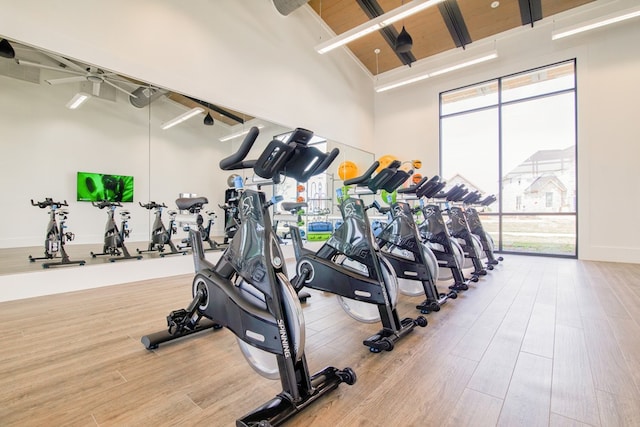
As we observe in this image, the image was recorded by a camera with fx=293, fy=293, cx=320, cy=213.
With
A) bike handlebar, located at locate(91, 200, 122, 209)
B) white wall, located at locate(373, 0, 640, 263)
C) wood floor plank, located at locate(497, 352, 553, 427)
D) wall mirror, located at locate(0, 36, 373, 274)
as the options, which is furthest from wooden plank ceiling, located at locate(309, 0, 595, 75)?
wood floor plank, located at locate(497, 352, 553, 427)

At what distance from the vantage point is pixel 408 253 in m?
2.76

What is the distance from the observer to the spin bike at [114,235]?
12.4 ft

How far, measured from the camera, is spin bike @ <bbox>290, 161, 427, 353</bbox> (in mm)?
1939

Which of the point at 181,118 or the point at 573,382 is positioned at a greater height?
the point at 181,118

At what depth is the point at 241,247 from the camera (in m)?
1.42

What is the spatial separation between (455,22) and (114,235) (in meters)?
7.36

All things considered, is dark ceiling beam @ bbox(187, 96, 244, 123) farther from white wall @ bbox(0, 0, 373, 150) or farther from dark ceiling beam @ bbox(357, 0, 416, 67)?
dark ceiling beam @ bbox(357, 0, 416, 67)

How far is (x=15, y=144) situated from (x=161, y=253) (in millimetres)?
2024

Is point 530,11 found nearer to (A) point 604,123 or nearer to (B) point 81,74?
(A) point 604,123

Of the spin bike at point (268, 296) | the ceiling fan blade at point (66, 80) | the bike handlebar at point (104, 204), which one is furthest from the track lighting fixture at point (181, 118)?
the spin bike at point (268, 296)

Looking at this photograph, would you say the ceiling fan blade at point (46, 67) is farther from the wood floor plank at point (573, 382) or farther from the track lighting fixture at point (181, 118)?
the wood floor plank at point (573, 382)

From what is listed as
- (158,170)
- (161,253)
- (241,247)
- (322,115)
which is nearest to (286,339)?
(241,247)

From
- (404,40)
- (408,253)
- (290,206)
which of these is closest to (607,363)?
(408,253)

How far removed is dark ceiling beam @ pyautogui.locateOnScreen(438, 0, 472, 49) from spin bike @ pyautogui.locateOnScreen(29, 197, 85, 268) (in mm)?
7096
